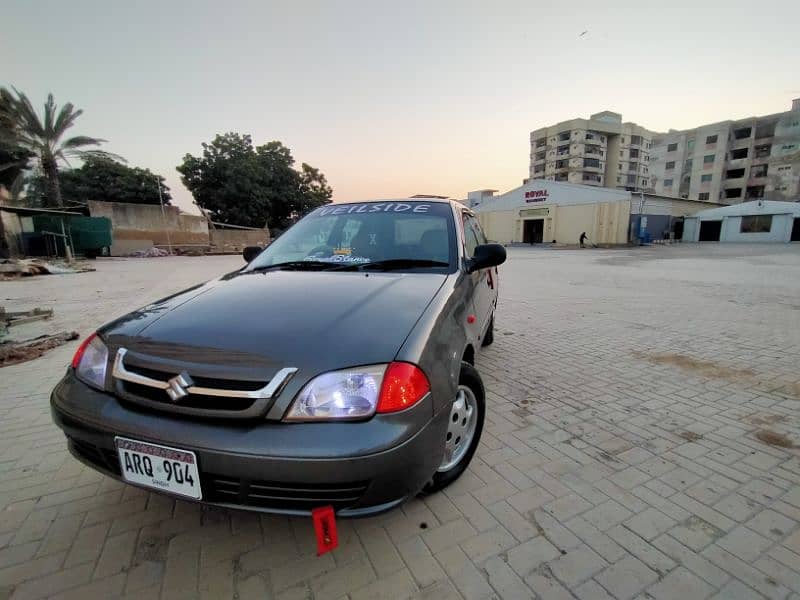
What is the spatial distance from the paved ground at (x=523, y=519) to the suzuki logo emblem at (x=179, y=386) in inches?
30.4

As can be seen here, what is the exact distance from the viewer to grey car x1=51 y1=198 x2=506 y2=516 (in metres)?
1.31

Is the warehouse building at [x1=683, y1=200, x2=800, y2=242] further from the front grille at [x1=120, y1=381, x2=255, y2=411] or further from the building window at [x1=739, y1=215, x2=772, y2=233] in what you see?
the front grille at [x1=120, y1=381, x2=255, y2=411]

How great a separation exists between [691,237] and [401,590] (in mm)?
45886

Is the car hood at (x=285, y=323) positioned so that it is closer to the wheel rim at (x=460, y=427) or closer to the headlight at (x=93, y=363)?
the headlight at (x=93, y=363)

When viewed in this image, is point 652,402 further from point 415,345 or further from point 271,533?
point 271,533

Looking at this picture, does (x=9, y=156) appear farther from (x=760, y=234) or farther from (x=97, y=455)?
(x=760, y=234)

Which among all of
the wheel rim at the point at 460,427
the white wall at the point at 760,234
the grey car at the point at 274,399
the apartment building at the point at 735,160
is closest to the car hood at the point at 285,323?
the grey car at the point at 274,399

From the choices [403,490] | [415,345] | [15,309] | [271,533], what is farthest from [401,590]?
[15,309]

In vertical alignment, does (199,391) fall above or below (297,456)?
above

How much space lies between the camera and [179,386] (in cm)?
140

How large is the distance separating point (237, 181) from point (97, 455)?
33.8m

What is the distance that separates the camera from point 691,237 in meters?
36.9

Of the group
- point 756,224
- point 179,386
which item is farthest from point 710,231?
A: point 179,386

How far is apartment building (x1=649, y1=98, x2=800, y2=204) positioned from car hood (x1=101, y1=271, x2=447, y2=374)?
6597 cm
